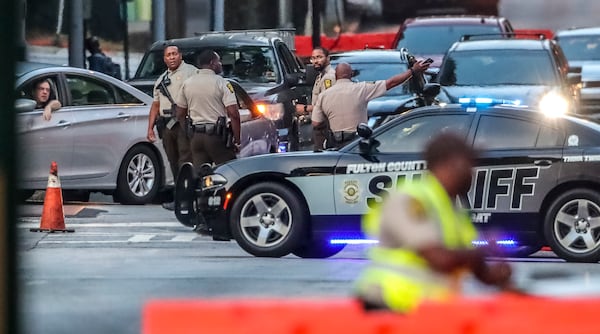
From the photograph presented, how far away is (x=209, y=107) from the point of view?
15086mm

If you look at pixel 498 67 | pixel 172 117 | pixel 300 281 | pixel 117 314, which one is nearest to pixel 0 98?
pixel 117 314

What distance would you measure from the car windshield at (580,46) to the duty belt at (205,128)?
15.1 m

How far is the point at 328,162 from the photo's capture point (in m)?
12.5

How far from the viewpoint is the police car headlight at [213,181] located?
12.8 m

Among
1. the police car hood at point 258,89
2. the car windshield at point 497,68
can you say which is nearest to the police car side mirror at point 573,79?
the car windshield at point 497,68

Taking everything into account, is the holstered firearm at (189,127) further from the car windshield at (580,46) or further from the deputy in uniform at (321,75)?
the car windshield at (580,46)

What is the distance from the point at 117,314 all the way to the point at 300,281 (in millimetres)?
1886

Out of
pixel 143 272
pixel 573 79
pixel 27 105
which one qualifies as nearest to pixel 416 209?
pixel 143 272

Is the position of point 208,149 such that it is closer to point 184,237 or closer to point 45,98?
point 184,237

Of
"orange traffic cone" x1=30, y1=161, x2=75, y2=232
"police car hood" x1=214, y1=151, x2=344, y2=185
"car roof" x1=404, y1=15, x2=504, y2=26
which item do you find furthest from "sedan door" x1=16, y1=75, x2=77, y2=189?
"car roof" x1=404, y1=15, x2=504, y2=26

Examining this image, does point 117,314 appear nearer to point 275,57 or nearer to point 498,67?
point 275,57

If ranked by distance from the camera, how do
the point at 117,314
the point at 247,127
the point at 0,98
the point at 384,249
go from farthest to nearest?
the point at 247,127, the point at 117,314, the point at 384,249, the point at 0,98

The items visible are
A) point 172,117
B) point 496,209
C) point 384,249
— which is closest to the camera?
point 384,249

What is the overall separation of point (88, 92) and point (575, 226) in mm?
7114
